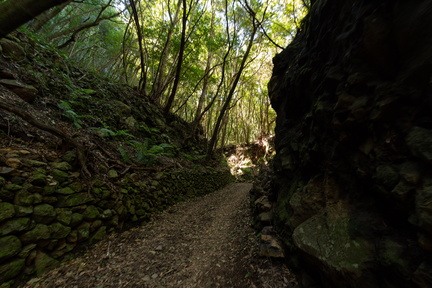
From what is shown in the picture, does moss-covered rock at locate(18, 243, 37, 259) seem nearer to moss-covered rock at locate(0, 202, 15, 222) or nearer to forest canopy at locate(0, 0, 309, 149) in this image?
moss-covered rock at locate(0, 202, 15, 222)

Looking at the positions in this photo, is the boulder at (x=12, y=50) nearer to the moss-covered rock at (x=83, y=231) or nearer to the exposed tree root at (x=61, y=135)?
the exposed tree root at (x=61, y=135)

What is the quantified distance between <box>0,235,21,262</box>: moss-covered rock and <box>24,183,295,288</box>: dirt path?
52 cm

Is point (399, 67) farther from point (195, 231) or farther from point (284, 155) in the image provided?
point (195, 231)

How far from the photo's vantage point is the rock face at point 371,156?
1479mm

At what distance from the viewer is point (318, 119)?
283 cm

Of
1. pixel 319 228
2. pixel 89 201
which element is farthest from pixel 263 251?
pixel 89 201

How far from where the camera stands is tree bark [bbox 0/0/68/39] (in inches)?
71.6

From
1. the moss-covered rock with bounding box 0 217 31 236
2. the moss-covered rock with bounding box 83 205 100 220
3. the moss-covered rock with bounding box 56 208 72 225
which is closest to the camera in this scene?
the moss-covered rock with bounding box 0 217 31 236

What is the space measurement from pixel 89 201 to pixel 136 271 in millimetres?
1653

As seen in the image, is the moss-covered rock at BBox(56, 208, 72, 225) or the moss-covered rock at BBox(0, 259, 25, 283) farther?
the moss-covered rock at BBox(56, 208, 72, 225)

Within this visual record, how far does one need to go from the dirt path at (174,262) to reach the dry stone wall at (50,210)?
0.85 feet

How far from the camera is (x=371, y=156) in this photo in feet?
6.38

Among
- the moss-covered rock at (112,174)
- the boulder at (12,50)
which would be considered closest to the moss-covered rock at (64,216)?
the moss-covered rock at (112,174)

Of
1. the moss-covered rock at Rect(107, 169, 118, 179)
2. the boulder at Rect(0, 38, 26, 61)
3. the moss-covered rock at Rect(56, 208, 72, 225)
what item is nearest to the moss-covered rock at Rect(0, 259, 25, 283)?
the moss-covered rock at Rect(56, 208, 72, 225)
